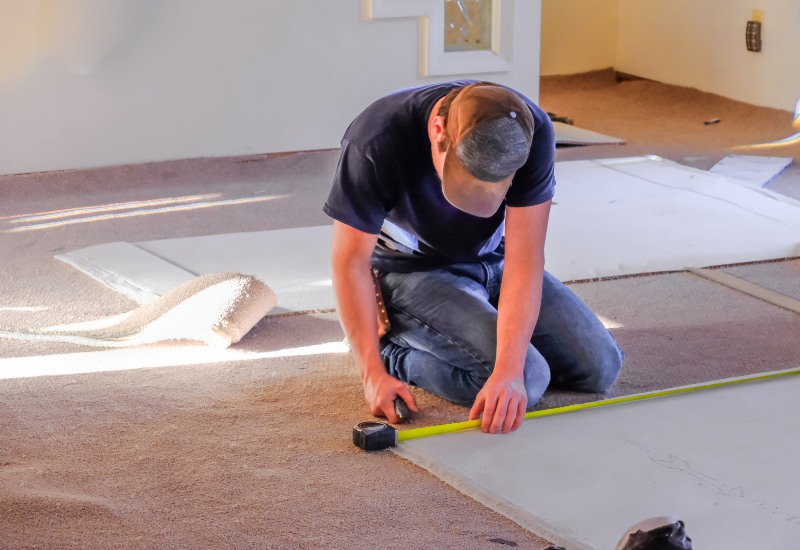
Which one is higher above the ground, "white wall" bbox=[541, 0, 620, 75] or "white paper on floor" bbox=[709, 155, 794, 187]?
"white wall" bbox=[541, 0, 620, 75]

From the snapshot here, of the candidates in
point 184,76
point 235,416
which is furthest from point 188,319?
point 184,76

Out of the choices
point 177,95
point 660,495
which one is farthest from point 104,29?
point 660,495

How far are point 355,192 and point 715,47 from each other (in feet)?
13.4

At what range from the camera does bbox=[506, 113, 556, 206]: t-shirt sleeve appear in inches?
77.8

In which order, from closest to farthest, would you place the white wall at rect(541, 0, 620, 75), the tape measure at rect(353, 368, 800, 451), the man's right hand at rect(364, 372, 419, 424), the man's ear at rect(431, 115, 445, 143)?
the man's ear at rect(431, 115, 445, 143) → the tape measure at rect(353, 368, 800, 451) → the man's right hand at rect(364, 372, 419, 424) → the white wall at rect(541, 0, 620, 75)

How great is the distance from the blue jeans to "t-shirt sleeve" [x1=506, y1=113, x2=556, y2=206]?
257 mm

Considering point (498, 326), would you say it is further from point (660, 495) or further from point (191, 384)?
point (191, 384)

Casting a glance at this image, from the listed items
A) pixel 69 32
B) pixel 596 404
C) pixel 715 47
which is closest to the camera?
pixel 596 404

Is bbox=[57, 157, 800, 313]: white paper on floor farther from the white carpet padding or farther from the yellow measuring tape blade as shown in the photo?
the yellow measuring tape blade

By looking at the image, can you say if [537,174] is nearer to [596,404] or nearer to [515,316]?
[515,316]

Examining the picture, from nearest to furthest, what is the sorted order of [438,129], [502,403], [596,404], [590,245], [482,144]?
1. [482,144]
2. [438,129]
3. [502,403]
4. [596,404]
5. [590,245]

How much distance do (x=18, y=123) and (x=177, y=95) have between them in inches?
22.4

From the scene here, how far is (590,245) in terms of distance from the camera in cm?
332

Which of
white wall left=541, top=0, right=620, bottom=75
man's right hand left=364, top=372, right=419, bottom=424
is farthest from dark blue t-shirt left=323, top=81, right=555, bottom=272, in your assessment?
white wall left=541, top=0, right=620, bottom=75
